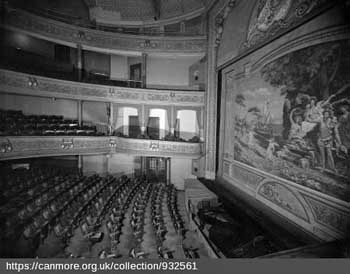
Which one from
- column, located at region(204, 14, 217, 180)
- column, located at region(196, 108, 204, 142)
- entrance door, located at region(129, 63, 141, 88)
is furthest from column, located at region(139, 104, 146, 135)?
column, located at region(204, 14, 217, 180)

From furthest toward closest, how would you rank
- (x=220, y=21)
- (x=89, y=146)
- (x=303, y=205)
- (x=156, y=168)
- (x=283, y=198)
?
(x=156, y=168)
(x=89, y=146)
(x=220, y=21)
(x=283, y=198)
(x=303, y=205)

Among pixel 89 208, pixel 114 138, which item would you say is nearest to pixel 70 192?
pixel 89 208

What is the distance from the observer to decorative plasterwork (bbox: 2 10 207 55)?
493 centimetres

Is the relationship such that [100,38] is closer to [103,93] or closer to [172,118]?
[103,93]

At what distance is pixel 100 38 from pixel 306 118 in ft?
19.5

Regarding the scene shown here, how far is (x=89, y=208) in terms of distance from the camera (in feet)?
11.6

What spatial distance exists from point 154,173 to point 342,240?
554 cm

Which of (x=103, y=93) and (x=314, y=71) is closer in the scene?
(x=314, y=71)

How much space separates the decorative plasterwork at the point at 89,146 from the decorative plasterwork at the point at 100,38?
2.90 m

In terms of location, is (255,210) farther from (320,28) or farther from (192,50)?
(192,50)

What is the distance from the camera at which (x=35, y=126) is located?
4.61 metres

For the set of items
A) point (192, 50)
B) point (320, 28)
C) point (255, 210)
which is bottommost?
point (255, 210)

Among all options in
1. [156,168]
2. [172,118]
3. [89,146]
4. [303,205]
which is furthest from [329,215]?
[156,168]

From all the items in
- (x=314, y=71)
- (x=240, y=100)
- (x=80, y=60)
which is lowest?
(x=240, y=100)
